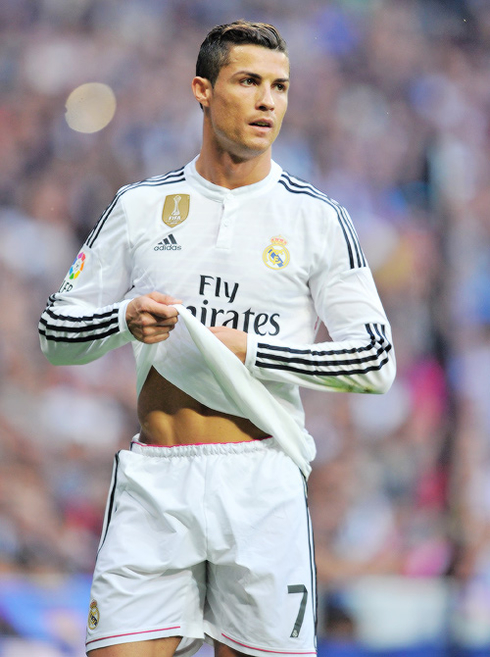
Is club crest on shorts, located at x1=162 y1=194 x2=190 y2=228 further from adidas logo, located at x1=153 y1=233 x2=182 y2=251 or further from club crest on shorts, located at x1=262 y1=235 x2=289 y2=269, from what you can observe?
club crest on shorts, located at x1=262 y1=235 x2=289 y2=269

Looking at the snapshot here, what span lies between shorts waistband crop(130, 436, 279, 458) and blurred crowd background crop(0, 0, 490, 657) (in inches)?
86.8

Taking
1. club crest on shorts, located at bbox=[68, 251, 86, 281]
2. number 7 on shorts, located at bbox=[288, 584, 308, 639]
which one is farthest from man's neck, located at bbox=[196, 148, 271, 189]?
number 7 on shorts, located at bbox=[288, 584, 308, 639]

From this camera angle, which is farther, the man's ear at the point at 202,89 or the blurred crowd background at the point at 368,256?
the blurred crowd background at the point at 368,256

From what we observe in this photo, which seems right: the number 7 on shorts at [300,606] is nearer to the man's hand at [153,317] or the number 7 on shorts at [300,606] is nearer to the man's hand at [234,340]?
the man's hand at [234,340]

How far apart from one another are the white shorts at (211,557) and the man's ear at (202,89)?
93cm

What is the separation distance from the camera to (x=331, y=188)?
479 cm

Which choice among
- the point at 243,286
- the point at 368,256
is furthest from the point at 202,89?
the point at 368,256

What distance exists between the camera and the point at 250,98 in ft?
7.41

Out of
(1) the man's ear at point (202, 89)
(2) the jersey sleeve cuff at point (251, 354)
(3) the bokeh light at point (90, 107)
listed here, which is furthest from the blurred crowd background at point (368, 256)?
(2) the jersey sleeve cuff at point (251, 354)

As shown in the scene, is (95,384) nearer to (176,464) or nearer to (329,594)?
(329,594)

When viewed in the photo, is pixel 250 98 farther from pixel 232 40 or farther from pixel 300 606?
pixel 300 606

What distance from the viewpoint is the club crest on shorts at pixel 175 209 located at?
7.61 ft

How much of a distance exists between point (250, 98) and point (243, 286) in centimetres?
48

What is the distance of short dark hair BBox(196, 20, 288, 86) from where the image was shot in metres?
2.30
